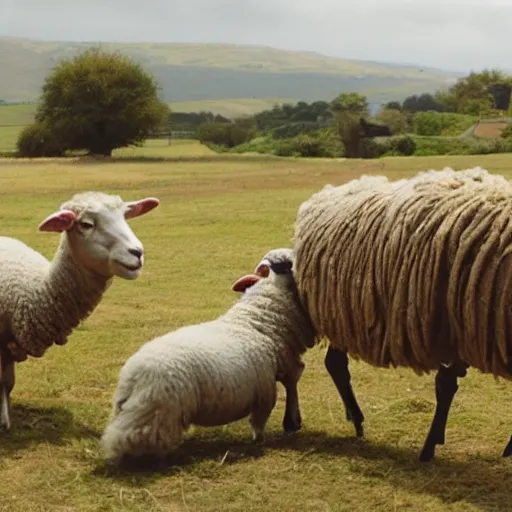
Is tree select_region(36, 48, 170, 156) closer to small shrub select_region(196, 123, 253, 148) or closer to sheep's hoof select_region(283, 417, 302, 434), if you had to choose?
small shrub select_region(196, 123, 253, 148)

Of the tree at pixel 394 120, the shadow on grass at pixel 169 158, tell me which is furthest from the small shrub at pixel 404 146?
the shadow on grass at pixel 169 158

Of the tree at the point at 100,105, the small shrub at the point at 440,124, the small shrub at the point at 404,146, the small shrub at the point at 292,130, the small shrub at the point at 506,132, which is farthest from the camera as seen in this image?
the small shrub at the point at 292,130

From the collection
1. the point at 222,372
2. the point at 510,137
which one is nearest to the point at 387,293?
the point at 222,372

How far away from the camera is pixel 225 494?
4867 mm

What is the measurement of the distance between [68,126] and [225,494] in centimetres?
3598

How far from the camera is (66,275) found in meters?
6.18

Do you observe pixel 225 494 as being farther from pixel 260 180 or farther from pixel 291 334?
pixel 260 180

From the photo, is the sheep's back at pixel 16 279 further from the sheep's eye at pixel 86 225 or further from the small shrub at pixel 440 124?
the small shrub at pixel 440 124

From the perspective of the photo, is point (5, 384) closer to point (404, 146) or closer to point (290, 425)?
point (290, 425)

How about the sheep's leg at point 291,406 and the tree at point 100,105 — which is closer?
the sheep's leg at point 291,406

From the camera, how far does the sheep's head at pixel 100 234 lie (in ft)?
19.3

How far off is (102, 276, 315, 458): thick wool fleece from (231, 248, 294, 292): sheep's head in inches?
2.7

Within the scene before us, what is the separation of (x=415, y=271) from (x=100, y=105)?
3579 centimetres

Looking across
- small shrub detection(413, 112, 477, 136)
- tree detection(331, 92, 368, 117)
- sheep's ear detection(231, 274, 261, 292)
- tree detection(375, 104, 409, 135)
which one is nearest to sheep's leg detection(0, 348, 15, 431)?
sheep's ear detection(231, 274, 261, 292)
